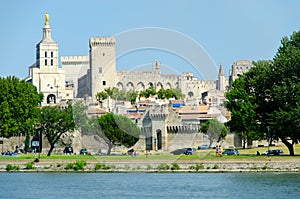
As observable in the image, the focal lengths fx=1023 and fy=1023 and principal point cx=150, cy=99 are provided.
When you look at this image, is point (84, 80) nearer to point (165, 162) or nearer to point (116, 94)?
point (116, 94)

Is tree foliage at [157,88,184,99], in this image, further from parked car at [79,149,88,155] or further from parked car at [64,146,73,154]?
parked car at [79,149,88,155]

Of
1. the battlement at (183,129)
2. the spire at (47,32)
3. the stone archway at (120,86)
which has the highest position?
the spire at (47,32)

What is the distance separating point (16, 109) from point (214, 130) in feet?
69.9

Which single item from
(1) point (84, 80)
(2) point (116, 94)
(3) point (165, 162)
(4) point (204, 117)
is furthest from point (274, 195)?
(1) point (84, 80)

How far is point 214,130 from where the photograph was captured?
9831cm

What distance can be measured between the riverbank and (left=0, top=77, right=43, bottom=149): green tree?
61.3 ft

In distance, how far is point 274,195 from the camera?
1916 inches

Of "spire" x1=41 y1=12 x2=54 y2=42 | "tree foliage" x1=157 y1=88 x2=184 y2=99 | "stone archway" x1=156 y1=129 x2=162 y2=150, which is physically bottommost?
"stone archway" x1=156 y1=129 x2=162 y2=150

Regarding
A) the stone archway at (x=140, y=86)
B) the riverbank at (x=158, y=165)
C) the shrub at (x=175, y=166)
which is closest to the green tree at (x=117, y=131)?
the riverbank at (x=158, y=165)

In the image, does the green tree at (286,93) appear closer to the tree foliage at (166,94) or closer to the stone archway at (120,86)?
the tree foliage at (166,94)

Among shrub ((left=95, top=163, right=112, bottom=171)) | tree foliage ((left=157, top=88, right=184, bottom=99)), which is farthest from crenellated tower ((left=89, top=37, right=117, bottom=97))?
shrub ((left=95, top=163, right=112, bottom=171))

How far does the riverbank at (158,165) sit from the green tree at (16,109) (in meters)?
18.7

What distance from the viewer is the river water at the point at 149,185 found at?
163 ft

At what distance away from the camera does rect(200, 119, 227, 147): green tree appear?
3760 inches
